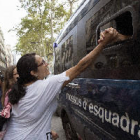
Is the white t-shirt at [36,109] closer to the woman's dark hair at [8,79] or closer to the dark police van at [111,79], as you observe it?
the dark police van at [111,79]

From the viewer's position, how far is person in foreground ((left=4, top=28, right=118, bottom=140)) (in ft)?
4.98

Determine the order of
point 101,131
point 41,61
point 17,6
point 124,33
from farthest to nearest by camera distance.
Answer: point 17,6, point 101,131, point 124,33, point 41,61

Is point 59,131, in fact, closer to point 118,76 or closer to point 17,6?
point 118,76

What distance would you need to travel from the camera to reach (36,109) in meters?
1.52

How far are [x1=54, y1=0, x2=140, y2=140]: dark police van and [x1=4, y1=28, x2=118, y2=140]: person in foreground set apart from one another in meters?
0.29

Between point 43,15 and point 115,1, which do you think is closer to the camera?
point 115,1

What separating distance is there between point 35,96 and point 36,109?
0.32 feet

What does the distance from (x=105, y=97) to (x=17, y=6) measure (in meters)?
20.4

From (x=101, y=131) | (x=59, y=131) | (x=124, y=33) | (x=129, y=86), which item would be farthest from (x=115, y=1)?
(x=59, y=131)

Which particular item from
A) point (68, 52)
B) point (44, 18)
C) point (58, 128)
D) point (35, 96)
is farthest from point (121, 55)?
point (44, 18)

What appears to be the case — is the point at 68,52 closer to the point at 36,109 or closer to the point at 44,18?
the point at 36,109

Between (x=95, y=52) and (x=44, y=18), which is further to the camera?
(x=44, y=18)

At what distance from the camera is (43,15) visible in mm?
21250

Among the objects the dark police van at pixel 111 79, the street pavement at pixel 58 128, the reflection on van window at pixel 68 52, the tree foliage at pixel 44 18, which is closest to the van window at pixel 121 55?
the dark police van at pixel 111 79
